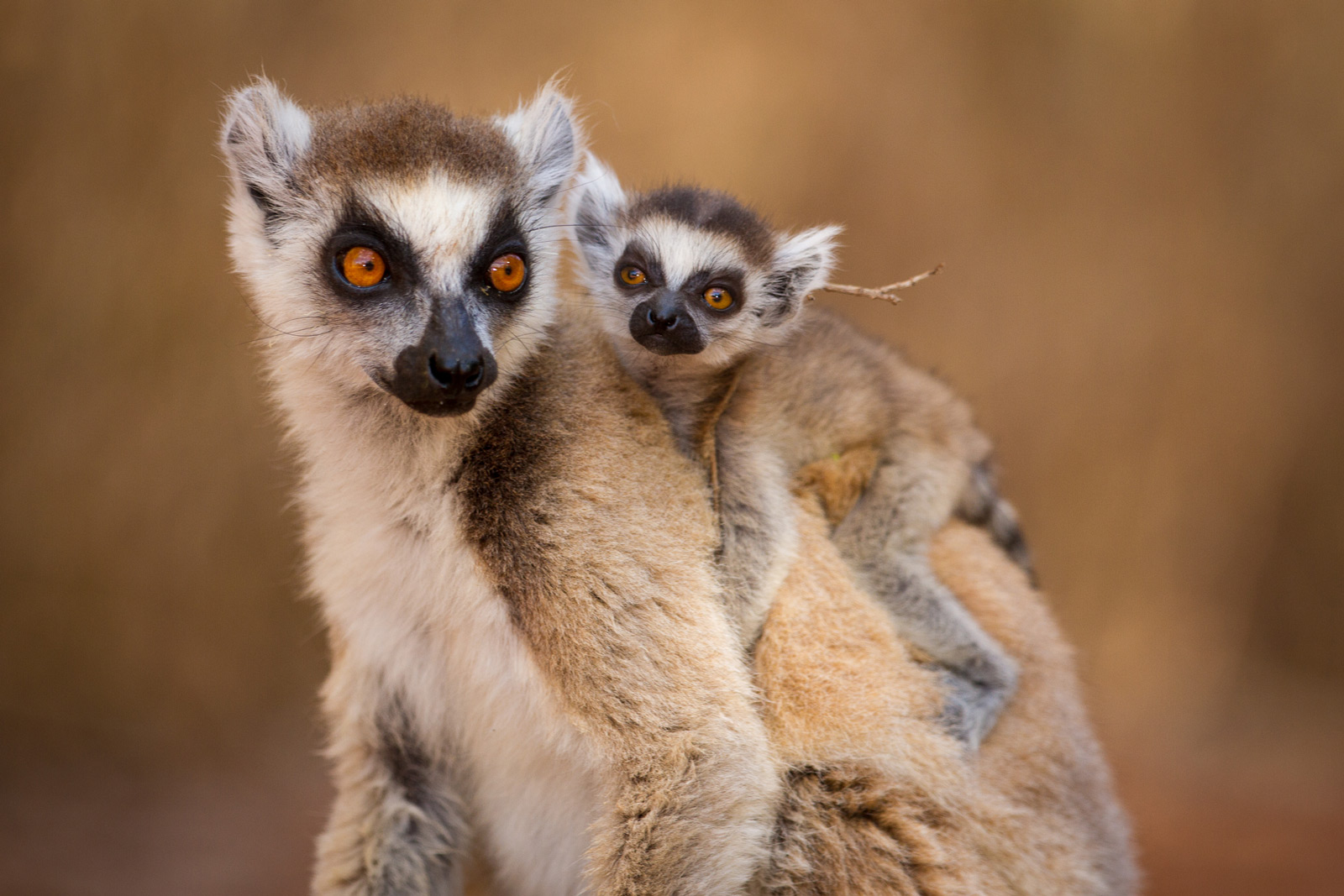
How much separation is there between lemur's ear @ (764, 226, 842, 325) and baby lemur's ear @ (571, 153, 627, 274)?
0.49 metres

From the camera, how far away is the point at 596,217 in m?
3.17

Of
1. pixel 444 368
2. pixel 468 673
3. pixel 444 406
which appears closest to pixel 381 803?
pixel 468 673

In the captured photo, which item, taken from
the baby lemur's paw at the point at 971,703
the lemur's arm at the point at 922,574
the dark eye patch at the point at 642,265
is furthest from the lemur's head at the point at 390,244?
the baby lemur's paw at the point at 971,703

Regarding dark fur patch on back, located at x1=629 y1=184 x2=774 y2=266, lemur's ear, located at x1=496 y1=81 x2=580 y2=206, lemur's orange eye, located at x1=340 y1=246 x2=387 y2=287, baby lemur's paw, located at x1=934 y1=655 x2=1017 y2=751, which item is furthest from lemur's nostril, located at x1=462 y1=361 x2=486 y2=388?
baby lemur's paw, located at x1=934 y1=655 x2=1017 y2=751

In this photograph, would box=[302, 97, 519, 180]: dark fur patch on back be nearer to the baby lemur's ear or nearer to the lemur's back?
the baby lemur's ear

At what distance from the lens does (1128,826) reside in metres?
3.01

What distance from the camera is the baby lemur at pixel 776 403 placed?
2605 mm

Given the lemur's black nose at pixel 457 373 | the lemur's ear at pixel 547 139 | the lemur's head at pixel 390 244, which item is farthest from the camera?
the lemur's ear at pixel 547 139

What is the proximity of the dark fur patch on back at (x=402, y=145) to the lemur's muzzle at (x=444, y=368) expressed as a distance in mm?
358

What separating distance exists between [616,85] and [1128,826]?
3859 millimetres

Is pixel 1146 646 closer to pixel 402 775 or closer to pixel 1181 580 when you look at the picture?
pixel 1181 580

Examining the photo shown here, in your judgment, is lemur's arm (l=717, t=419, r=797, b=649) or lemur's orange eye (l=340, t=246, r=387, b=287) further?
lemur's arm (l=717, t=419, r=797, b=649)

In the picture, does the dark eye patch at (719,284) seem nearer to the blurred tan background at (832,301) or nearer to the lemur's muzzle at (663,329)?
the lemur's muzzle at (663,329)

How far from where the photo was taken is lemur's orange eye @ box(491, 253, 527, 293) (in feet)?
7.58
